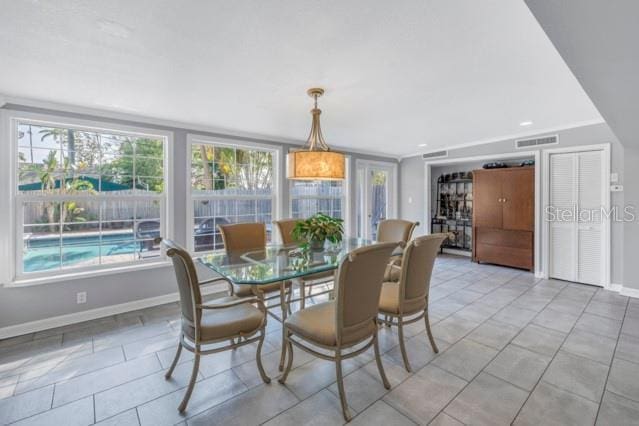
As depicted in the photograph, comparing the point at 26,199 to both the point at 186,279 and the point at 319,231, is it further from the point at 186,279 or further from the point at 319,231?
the point at 319,231

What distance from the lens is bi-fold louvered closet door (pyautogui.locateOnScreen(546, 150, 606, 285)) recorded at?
13.7 ft

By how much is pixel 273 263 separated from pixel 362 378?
1118 mm

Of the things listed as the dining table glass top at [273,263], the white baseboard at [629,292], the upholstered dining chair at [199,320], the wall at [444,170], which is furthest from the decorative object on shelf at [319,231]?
the wall at [444,170]

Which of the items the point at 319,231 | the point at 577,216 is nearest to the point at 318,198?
the point at 319,231

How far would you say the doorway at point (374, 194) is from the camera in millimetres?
6125

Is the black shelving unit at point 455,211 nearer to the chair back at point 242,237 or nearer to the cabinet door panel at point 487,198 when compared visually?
the cabinet door panel at point 487,198

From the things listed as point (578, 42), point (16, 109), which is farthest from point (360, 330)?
point (16, 109)

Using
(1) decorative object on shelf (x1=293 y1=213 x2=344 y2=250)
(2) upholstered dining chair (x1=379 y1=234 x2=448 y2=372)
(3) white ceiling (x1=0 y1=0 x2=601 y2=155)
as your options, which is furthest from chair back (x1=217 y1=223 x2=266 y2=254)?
(2) upholstered dining chair (x1=379 y1=234 x2=448 y2=372)

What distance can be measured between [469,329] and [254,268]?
219 centimetres

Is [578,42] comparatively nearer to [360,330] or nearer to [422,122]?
[360,330]

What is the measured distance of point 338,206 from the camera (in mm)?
5727

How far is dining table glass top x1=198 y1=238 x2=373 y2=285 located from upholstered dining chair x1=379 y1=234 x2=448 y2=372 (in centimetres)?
49

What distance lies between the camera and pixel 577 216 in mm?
4344

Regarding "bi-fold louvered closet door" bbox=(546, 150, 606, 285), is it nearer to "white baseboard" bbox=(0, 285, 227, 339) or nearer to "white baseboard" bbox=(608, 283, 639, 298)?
"white baseboard" bbox=(608, 283, 639, 298)
